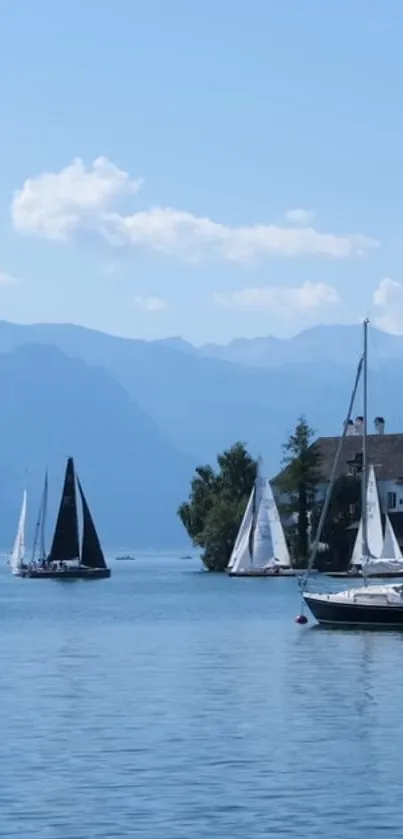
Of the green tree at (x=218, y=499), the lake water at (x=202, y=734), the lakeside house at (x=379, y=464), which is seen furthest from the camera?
the green tree at (x=218, y=499)

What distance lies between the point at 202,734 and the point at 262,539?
9327 centimetres

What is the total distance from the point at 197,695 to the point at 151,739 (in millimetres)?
8364

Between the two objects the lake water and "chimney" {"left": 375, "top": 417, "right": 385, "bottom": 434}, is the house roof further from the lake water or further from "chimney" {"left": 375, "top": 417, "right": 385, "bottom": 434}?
the lake water

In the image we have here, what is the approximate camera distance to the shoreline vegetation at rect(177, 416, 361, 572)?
14250cm

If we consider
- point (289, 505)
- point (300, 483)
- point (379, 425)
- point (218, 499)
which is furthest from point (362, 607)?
point (379, 425)

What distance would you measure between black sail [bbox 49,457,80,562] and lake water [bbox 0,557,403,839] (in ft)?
200

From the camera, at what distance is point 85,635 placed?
234ft

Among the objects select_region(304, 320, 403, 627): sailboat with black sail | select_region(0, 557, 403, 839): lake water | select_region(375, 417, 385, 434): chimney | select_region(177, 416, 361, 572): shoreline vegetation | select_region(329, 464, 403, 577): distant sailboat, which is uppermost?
select_region(375, 417, 385, 434): chimney

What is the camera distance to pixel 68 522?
133375 millimetres

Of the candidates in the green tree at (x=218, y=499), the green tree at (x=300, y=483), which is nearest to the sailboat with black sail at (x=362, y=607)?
the green tree at (x=300, y=483)

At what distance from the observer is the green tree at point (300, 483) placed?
14562 centimetres

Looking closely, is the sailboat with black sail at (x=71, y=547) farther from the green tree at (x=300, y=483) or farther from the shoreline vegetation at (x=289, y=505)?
the green tree at (x=300, y=483)

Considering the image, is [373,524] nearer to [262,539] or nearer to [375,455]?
[262,539]

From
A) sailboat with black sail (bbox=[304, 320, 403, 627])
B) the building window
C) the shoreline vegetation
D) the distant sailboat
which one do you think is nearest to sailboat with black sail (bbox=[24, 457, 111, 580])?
the shoreline vegetation
